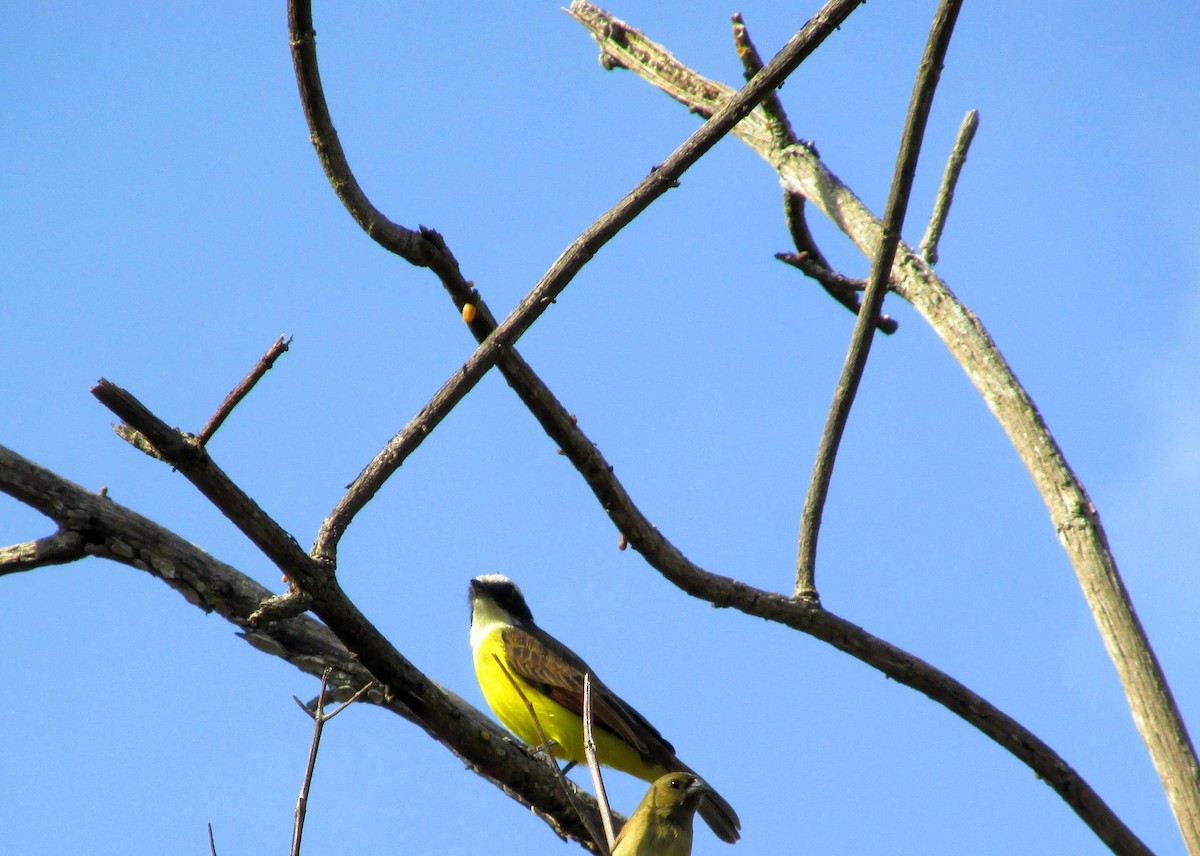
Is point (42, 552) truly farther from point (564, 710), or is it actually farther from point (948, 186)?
point (948, 186)

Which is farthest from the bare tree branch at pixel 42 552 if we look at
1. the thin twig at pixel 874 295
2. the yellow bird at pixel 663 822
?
the thin twig at pixel 874 295

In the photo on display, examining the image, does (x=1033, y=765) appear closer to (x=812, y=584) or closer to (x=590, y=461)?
(x=812, y=584)

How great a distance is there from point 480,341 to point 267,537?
108cm

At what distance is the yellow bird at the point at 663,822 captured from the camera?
4.45m

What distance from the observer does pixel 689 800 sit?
190 inches

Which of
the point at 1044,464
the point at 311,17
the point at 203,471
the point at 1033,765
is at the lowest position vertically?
the point at 203,471

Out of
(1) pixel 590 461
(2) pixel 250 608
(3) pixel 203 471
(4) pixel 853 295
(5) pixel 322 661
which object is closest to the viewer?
(3) pixel 203 471

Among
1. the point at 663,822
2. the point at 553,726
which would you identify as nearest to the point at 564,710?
the point at 553,726

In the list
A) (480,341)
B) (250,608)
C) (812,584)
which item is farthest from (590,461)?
(250,608)

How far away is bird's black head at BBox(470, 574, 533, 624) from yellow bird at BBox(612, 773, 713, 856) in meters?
3.99

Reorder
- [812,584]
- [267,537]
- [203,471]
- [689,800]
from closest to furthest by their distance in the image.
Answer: [203,471]
[267,537]
[812,584]
[689,800]

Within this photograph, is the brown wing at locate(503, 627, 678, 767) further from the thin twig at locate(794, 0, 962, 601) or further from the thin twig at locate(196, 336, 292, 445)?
the thin twig at locate(196, 336, 292, 445)

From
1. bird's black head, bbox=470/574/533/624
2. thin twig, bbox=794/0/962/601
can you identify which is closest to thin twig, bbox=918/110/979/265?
thin twig, bbox=794/0/962/601

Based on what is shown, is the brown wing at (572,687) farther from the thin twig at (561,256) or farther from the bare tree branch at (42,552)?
the thin twig at (561,256)
